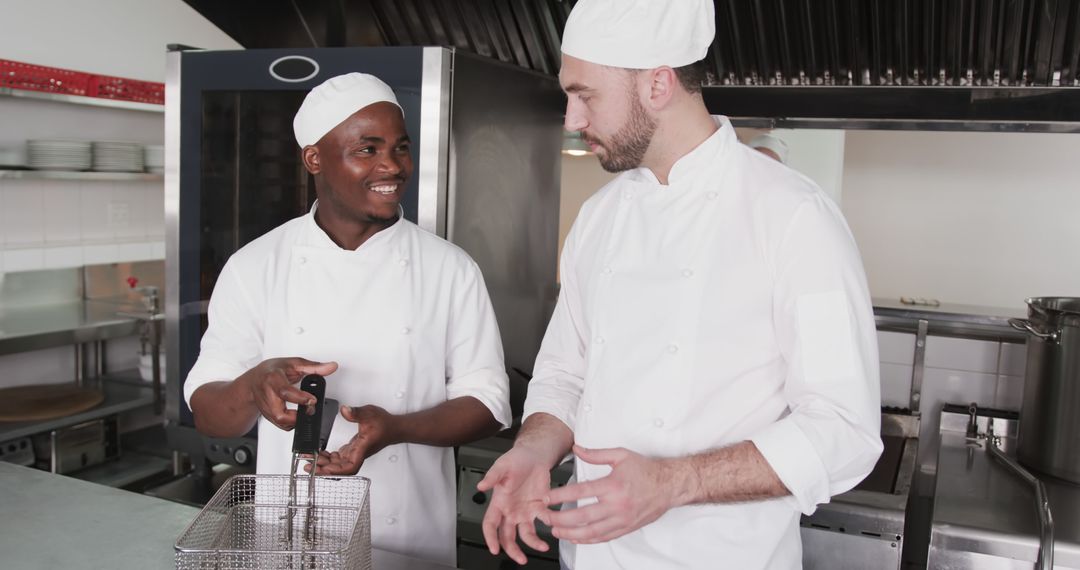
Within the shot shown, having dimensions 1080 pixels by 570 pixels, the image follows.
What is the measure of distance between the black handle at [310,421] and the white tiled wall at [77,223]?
3.26 meters

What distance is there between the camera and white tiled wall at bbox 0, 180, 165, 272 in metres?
4.05

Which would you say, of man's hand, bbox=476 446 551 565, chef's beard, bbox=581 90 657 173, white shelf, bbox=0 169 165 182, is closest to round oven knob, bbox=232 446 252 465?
man's hand, bbox=476 446 551 565

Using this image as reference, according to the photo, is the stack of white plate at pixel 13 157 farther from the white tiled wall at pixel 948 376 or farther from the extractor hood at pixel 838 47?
the white tiled wall at pixel 948 376

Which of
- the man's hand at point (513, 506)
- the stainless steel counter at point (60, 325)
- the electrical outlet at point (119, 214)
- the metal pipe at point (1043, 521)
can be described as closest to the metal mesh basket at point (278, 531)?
the man's hand at point (513, 506)

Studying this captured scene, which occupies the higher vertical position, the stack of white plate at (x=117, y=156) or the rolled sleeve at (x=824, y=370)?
the stack of white plate at (x=117, y=156)

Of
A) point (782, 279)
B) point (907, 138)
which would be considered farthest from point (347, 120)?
point (907, 138)

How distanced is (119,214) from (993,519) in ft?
13.5

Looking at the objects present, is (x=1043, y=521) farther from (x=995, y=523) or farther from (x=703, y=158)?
(x=703, y=158)

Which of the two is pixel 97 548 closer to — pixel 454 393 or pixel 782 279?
pixel 454 393

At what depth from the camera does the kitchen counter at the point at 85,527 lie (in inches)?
54.9

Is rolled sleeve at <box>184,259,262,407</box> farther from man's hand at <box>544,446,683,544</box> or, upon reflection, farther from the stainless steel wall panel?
man's hand at <box>544,446,683,544</box>

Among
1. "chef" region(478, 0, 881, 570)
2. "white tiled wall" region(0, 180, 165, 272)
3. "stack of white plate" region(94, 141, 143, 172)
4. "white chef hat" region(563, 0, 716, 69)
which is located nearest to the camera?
"chef" region(478, 0, 881, 570)

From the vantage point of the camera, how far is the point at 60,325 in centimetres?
383

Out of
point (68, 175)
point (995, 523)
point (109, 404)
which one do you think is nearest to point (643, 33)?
point (995, 523)
